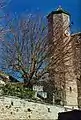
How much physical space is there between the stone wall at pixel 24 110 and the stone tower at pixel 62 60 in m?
3.80

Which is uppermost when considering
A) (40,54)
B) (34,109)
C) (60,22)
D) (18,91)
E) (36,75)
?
(60,22)

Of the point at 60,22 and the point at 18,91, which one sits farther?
the point at 60,22

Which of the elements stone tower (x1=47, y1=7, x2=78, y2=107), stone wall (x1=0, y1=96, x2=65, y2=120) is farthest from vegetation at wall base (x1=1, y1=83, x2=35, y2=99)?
stone tower (x1=47, y1=7, x2=78, y2=107)

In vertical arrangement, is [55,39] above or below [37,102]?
above

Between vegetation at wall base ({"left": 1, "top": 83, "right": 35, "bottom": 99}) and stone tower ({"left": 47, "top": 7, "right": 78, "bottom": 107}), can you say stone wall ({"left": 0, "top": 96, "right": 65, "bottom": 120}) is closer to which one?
vegetation at wall base ({"left": 1, "top": 83, "right": 35, "bottom": 99})

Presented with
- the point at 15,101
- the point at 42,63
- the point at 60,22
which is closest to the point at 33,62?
the point at 42,63

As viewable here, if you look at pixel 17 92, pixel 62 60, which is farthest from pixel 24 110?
pixel 62 60

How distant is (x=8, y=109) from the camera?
1936 cm

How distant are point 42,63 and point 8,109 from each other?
761 centimetres

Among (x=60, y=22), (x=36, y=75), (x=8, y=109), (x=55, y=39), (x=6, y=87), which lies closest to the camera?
(x=8, y=109)

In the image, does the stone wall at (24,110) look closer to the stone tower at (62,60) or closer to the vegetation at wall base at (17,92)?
the vegetation at wall base at (17,92)

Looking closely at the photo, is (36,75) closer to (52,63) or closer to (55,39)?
(52,63)

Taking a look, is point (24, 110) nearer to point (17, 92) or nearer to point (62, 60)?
point (17, 92)

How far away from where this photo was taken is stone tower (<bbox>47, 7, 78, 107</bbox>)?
27062mm
